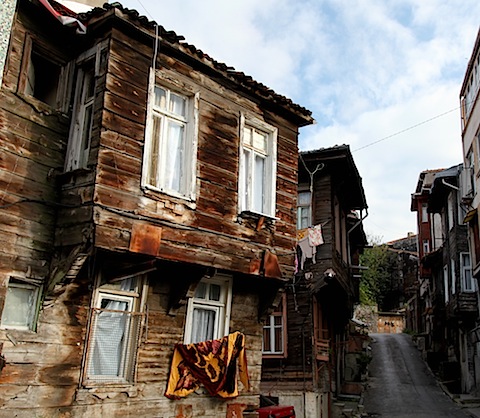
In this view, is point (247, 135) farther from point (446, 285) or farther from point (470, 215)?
point (446, 285)

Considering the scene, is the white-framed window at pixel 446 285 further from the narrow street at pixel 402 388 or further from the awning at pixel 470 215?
the awning at pixel 470 215

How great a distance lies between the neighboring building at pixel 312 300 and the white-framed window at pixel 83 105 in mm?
9489

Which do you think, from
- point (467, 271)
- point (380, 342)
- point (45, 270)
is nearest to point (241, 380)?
point (45, 270)

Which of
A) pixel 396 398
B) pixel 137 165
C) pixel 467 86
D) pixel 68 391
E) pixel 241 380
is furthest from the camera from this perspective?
pixel 467 86

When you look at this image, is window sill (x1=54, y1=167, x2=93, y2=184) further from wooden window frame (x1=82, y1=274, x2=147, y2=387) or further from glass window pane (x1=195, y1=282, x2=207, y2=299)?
glass window pane (x1=195, y1=282, x2=207, y2=299)

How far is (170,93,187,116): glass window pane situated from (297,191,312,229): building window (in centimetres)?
972

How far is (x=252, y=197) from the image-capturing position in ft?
37.6

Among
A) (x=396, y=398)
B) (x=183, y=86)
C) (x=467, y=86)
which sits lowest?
(x=396, y=398)

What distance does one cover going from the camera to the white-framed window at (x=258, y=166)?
11.3 m

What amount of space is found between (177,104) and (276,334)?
1030cm

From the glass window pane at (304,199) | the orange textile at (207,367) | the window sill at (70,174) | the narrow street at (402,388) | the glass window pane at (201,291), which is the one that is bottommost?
the narrow street at (402,388)

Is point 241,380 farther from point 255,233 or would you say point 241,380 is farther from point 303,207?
point 303,207

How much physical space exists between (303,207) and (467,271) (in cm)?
1165

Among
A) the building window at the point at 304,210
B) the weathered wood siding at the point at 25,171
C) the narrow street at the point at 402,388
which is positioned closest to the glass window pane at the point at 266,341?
the building window at the point at 304,210
